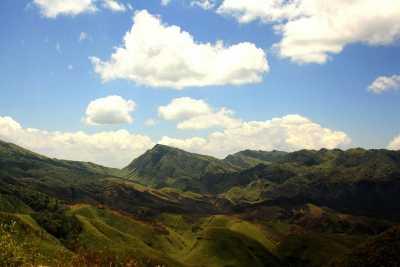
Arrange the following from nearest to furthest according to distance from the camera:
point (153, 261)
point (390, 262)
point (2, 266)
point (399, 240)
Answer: point (2, 266), point (390, 262), point (399, 240), point (153, 261)

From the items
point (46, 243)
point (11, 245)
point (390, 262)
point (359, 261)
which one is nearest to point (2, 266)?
point (11, 245)

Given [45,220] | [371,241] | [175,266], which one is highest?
[371,241]

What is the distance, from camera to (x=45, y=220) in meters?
198

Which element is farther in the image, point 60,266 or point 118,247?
point 118,247

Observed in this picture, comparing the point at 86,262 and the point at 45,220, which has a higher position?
the point at 86,262

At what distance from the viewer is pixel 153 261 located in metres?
191

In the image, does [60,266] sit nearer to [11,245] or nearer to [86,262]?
[86,262]

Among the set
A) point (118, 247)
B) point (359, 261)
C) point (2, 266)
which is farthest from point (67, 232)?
point (2, 266)

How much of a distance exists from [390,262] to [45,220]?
5647 inches

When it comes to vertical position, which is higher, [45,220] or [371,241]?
[371,241]

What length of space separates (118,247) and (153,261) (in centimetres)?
1941

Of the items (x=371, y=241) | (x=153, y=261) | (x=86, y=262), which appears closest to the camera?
(x=86, y=262)

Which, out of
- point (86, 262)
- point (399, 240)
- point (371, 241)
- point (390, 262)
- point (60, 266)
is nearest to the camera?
point (60, 266)

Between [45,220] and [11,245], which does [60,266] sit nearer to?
[11,245]
